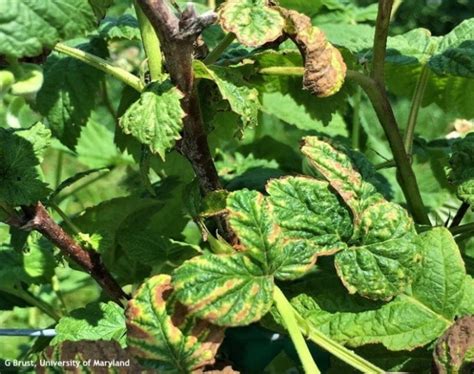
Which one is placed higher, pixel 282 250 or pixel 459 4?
pixel 282 250

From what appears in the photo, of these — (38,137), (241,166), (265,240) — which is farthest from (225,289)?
(241,166)

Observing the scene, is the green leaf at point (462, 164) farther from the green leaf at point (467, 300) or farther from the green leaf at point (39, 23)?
the green leaf at point (39, 23)

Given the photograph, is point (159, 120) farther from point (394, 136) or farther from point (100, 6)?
point (394, 136)

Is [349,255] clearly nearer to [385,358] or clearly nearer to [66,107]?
[385,358]

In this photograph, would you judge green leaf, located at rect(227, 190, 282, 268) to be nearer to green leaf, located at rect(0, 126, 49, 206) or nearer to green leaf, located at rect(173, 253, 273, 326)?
green leaf, located at rect(173, 253, 273, 326)

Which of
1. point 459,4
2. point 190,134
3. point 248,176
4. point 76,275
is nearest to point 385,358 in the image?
point 190,134
